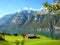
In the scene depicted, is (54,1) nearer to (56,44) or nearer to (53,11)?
(53,11)

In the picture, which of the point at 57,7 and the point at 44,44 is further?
the point at 44,44

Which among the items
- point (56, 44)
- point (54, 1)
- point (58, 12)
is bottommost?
point (56, 44)

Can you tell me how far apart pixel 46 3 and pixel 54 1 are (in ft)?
2.92

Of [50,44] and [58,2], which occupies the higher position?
[58,2]

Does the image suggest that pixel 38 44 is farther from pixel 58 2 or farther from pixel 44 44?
pixel 58 2

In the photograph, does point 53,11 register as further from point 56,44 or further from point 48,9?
point 56,44

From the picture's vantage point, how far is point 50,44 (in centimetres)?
3039

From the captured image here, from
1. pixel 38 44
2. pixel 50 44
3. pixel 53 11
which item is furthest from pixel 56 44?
pixel 53 11

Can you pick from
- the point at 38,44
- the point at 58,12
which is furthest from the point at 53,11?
the point at 38,44

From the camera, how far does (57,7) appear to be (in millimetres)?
19547

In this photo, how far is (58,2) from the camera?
19.5 metres

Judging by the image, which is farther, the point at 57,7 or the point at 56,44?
the point at 56,44

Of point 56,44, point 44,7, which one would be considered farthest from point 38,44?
point 44,7

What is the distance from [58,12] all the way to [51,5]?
3.51ft
